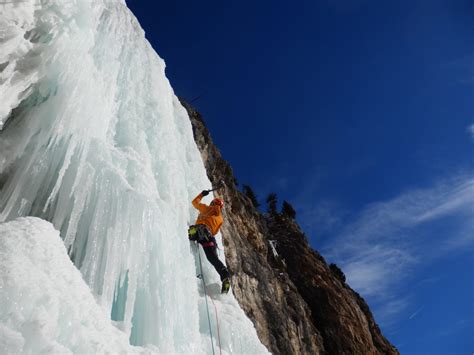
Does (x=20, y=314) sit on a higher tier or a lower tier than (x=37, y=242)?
lower

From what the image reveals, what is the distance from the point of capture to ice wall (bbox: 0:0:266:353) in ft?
10.9

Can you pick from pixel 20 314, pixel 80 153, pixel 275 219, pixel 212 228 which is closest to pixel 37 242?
pixel 20 314

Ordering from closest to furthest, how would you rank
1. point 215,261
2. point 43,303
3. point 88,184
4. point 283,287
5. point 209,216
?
1. point 43,303
2. point 88,184
3. point 215,261
4. point 209,216
5. point 283,287

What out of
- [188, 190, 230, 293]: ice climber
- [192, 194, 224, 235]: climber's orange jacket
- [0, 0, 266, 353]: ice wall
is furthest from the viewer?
[192, 194, 224, 235]: climber's orange jacket

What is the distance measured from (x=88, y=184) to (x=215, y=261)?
234 centimetres

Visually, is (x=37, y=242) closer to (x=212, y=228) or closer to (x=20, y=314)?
(x=20, y=314)

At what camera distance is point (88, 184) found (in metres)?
3.78

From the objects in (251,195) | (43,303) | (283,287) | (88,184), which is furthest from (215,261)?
(251,195)

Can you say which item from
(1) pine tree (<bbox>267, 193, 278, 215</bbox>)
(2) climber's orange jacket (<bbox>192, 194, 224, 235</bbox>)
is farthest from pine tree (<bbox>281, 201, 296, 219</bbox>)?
(2) climber's orange jacket (<bbox>192, 194, 224, 235</bbox>)

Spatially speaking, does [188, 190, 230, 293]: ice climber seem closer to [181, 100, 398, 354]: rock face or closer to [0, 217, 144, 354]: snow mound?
[0, 217, 144, 354]: snow mound

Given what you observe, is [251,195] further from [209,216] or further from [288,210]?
[209,216]

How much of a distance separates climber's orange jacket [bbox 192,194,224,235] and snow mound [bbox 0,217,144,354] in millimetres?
3130

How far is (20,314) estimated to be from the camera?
1996mm

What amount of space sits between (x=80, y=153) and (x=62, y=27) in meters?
1.24
